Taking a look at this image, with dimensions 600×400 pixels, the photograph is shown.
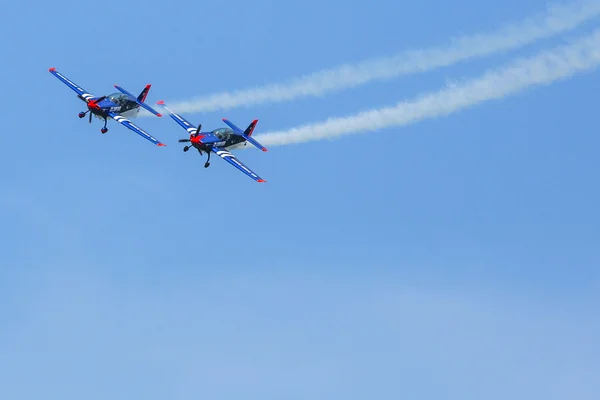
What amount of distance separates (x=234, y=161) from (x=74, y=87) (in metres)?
21.2

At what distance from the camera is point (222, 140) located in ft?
507

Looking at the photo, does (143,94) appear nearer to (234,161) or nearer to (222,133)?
(222,133)

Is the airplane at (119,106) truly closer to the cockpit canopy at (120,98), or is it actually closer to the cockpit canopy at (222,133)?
the cockpit canopy at (120,98)

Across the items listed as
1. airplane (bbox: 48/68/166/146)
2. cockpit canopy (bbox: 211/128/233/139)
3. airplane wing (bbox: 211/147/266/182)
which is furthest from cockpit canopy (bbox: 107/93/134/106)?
airplane wing (bbox: 211/147/266/182)

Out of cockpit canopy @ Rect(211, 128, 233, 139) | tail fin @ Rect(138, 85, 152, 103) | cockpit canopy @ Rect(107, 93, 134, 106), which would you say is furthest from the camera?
tail fin @ Rect(138, 85, 152, 103)

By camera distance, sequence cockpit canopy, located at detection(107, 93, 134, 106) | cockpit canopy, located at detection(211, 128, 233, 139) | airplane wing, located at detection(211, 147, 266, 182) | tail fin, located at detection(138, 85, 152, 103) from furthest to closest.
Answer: tail fin, located at detection(138, 85, 152, 103), cockpit canopy, located at detection(107, 93, 134, 106), cockpit canopy, located at detection(211, 128, 233, 139), airplane wing, located at detection(211, 147, 266, 182)

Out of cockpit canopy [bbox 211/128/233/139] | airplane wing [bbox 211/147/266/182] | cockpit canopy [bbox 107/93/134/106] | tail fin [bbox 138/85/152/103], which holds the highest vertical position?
tail fin [bbox 138/85/152/103]

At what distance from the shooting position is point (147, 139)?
151250 mm

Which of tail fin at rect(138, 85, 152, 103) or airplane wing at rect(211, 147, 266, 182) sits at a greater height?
tail fin at rect(138, 85, 152, 103)

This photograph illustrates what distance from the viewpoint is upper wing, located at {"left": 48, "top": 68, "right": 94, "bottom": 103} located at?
15575cm

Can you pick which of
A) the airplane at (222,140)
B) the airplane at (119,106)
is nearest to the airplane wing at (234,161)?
the airplane at (222,140)

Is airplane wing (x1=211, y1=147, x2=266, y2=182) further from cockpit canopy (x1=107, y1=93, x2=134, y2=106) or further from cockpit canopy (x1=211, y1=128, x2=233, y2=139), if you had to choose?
cockpit canopy (x1=107, y1=93, x2=134, y2=106)

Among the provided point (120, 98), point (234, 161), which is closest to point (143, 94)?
point (120, 98)

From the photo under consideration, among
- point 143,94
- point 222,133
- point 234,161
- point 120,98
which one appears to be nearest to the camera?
point 234,161
